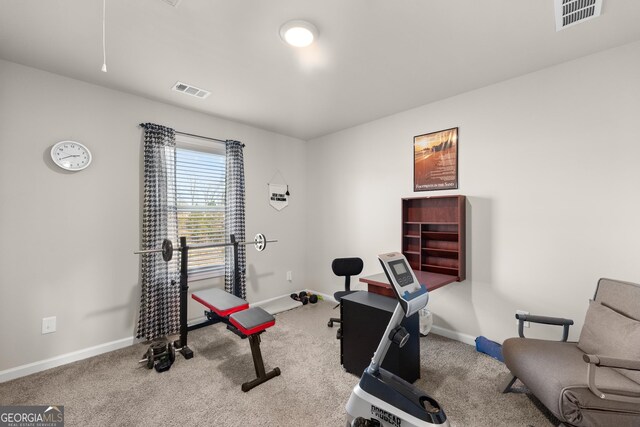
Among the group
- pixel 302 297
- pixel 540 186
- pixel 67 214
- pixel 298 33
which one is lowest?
pixel 302 297

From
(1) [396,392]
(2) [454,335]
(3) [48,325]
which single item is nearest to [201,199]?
(3) [48,325]

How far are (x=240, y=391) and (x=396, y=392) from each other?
1258 millimetres

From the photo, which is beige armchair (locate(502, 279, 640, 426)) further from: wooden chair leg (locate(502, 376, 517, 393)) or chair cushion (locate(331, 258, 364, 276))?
chair cushion (locate(331, 258, 364, 276))

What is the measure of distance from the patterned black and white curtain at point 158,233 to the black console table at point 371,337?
1931 mm

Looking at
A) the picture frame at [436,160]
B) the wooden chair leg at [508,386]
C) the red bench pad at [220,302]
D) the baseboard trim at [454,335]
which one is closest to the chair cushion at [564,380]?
the wooden chair leg at [508,386]

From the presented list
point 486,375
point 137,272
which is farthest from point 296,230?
point 486,375

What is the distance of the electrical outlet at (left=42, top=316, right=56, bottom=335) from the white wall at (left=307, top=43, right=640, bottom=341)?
11.6 feet

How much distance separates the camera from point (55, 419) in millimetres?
1834

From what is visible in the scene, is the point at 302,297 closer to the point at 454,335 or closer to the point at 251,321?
the point at 251,321

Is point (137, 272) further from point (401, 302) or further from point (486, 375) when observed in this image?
point (486, 375)

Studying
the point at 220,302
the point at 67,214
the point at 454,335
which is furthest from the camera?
the point at 454,335

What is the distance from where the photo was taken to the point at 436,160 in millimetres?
3137

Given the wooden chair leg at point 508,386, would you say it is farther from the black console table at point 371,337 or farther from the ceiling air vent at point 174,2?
the ceiling air vent at point 174,2

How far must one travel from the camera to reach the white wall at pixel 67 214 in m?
2.31
